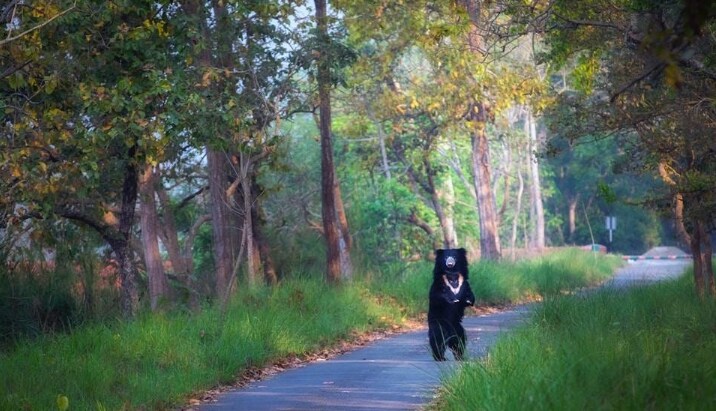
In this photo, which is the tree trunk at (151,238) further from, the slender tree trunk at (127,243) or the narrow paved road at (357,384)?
the narrow paved road at (357,384)

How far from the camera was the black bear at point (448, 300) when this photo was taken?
51.0ft

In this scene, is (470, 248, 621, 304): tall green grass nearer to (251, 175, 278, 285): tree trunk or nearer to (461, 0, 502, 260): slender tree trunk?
(461, 0, 502, 260): slender tree trunk

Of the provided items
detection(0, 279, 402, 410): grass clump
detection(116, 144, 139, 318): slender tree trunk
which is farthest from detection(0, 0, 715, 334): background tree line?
detection(0, 279, 402, 410): grass clump

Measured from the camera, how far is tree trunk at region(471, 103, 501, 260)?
36.5 metres

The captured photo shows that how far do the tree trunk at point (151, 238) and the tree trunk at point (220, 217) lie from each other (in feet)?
4.62

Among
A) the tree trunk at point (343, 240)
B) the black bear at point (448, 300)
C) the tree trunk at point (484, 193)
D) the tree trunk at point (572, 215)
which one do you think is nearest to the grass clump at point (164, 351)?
the black bear at point (448, 300)

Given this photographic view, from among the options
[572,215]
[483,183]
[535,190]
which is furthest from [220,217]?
[572,215]

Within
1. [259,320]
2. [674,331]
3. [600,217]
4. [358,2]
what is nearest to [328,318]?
[259,320]

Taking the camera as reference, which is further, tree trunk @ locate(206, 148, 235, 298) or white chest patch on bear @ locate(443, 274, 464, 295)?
tree trunk @ locate(206, 148, 235, 298)

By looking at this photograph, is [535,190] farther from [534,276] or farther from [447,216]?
[534,276]

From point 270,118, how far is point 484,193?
1571 cm

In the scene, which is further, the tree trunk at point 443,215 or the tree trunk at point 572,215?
the tree trunk at point 572,215

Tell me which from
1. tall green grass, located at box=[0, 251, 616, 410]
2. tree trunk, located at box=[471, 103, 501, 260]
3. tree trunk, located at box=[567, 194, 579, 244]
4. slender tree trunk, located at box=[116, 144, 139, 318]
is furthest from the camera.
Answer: tree trunk, located at box=[567, 194, 579, 244]

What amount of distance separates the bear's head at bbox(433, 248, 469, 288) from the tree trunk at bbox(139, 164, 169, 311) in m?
9.73
